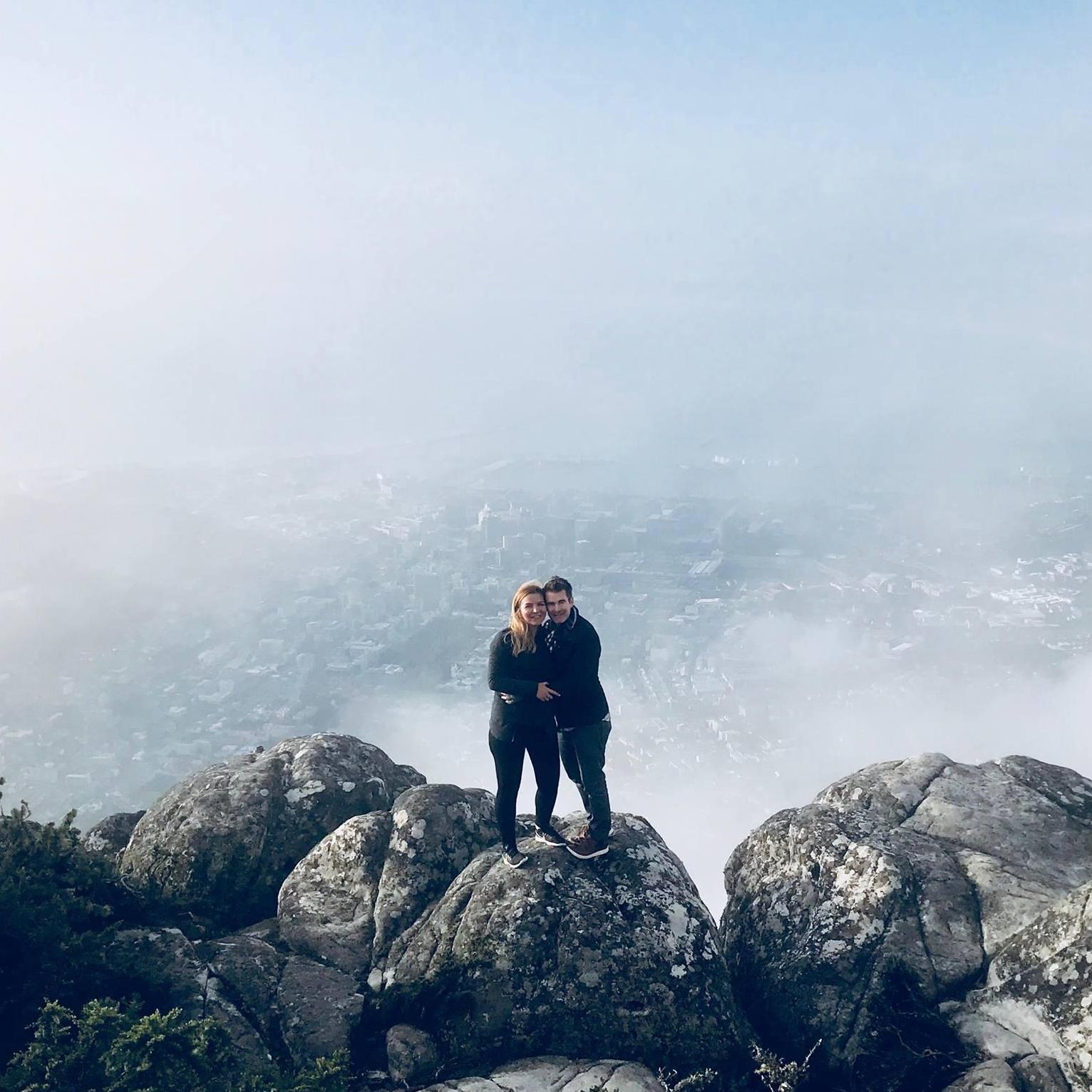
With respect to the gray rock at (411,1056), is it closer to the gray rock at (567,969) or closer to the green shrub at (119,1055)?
the gray rock at (567,969)

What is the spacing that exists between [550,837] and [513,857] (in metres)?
0.79

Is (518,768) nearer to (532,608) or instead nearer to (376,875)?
(532,608)

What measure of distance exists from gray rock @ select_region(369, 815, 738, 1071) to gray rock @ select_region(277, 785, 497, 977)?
556 mm

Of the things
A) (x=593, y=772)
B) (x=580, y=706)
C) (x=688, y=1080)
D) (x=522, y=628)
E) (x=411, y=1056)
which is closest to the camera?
(x=688, y=1080)

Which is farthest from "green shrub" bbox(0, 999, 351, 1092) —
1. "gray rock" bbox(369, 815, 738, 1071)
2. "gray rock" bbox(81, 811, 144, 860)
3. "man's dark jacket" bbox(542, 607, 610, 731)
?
"gray rock" bbox(81, 811, 144, 860)

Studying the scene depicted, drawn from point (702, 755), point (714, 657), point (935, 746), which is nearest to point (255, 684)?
point (702, 755)

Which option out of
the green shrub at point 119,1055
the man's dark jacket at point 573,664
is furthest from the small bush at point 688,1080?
the green shrub at point 119,1055

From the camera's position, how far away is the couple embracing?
38.5 ft

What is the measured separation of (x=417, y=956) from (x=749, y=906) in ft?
19.0

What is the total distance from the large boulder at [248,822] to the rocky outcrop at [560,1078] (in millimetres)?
5903

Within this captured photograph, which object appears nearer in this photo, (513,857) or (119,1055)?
(119,1055)

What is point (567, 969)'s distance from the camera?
11094 mm

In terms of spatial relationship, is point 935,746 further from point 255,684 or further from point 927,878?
point 927,878

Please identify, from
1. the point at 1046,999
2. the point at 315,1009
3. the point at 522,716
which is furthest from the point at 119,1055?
the point at 1046,999
